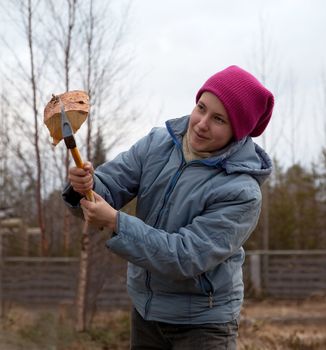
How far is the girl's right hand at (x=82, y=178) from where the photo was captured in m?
2.25

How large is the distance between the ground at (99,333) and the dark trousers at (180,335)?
3.15m

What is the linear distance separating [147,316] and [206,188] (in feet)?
1.64

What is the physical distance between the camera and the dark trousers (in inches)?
97.5

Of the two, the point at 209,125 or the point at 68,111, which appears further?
the point at 209,125

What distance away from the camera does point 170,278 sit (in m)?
2.38

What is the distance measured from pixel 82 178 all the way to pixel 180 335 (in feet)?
2.23

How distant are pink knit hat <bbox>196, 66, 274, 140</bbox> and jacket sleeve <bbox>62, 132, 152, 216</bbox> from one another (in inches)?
11.9

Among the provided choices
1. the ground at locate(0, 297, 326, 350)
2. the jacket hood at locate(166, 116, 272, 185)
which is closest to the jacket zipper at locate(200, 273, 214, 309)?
the jacket hood at locate(166, 116, 272, 185)

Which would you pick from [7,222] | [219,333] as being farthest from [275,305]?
[219,333]

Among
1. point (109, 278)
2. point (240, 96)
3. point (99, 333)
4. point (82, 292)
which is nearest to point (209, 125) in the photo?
point (240, 96)

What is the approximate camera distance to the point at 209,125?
2.42m

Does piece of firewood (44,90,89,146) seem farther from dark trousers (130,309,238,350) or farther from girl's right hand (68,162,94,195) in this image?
dark trousers (130,309,238,350)

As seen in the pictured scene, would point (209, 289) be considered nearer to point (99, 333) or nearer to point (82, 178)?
point (82, 178)

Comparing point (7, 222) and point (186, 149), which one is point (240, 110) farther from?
point (7, 222)
